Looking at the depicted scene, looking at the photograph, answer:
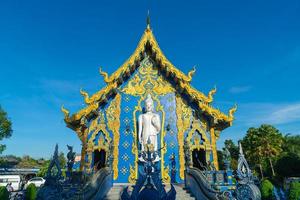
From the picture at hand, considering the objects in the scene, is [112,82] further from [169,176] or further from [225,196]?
[225,196]

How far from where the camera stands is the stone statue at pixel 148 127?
12.7m

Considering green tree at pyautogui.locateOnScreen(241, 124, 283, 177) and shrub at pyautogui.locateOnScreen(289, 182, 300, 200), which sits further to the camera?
green tree at pyautogui.locateOnScreen(241, 124, 283, 177)

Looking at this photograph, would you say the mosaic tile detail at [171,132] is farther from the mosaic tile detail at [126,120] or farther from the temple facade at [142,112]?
the mosaic tile detail at [126,120]

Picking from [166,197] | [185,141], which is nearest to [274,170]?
[185,141]

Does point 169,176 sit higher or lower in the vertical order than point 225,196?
higher

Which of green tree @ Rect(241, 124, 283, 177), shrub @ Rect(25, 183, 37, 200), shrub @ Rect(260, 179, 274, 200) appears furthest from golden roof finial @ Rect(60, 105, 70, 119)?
green tree @ Rect(241, 124, 283, 177)

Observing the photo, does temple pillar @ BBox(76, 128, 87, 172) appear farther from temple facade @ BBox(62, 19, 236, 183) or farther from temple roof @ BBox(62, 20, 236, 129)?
temple roof @ BBox(62, 20, 236, 129)

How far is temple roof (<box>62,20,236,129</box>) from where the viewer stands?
509 inches

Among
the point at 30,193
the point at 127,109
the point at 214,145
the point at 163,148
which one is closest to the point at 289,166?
the point at 214,145

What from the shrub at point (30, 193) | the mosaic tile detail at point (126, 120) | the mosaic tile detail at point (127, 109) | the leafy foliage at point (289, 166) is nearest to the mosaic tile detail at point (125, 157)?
the mosaic tile detail at point (126, 120)

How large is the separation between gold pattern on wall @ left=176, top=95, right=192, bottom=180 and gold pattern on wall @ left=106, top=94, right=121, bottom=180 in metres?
3.22

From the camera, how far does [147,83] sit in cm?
1454

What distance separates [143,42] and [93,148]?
6560 mm

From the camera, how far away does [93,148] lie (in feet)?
42.7
